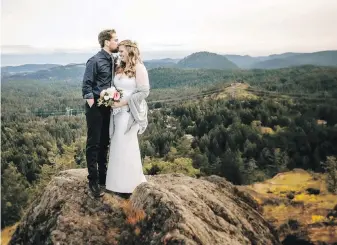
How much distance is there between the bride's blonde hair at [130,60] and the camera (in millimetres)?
4957

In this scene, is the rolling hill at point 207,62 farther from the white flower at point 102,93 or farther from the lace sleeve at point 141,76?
the white flower at point 102,93

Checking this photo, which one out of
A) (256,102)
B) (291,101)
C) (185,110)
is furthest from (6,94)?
(291,101)

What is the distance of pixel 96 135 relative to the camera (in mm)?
5098

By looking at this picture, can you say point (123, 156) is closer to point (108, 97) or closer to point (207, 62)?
point (108, 97)

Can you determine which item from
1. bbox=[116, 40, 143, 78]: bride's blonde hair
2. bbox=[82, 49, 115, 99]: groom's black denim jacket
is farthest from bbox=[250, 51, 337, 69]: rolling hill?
bbox=[82, 49, 115, 99]: groom's black denim jacket

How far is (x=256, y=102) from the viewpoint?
53.8 m

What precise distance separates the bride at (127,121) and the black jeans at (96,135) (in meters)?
0.09

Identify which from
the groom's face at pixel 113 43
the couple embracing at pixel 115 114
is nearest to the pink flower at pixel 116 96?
the couple embracing at pixel 115 114

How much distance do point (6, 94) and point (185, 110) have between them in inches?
947

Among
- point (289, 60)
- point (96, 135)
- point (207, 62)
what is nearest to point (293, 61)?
point (289, 60)

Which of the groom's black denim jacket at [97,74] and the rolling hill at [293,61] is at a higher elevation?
the groom's black denim jacket at [97,74]

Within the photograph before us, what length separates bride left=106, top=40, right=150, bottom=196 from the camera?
5074 mm

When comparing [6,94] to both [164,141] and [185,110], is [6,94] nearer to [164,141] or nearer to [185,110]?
[185,110]

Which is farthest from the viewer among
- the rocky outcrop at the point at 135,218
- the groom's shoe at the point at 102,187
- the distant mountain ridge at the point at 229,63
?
the distant mountain ridge at the point at 229,63
